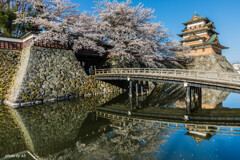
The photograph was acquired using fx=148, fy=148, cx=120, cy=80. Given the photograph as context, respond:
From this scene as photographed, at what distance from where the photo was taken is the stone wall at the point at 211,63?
3803 cm

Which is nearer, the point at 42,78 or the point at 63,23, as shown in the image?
the point at 42,78

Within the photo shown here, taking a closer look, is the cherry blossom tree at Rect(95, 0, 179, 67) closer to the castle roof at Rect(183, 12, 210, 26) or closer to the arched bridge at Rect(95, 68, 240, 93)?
the arched bridge at Rect(95, 68, 240, 93)

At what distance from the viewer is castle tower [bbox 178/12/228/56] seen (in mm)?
39531

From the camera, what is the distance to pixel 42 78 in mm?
19703

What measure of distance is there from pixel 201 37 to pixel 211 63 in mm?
7833

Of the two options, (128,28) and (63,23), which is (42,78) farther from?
(128,28)

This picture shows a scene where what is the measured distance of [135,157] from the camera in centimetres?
700

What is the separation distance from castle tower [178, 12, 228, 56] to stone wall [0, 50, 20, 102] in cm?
4137

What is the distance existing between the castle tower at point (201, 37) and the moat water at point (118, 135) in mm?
32188

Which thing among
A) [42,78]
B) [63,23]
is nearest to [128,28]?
[63,23]

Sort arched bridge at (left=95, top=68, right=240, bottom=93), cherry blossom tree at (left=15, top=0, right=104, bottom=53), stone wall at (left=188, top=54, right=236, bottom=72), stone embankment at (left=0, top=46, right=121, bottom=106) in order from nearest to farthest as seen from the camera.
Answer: arched bridge at (left=95, top=68, right=240, bottom=93) → stone embankment at (left=0, top=46, right=121, bottom=106) → cherry blossom tree at (left=15, top=0, right=104, bottom=53) → stone wall at (left=188, top=54, right=236, bottom=72)

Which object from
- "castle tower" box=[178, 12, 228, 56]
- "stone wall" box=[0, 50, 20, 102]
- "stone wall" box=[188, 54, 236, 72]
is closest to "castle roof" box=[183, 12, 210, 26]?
"castle tower" box=[178, 12, 228, 56]

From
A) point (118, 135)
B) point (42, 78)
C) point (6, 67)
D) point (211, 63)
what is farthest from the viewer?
point (211, 63)

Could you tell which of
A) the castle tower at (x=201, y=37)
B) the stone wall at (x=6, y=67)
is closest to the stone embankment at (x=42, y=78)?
the stone wall at (x=6, y=67)
